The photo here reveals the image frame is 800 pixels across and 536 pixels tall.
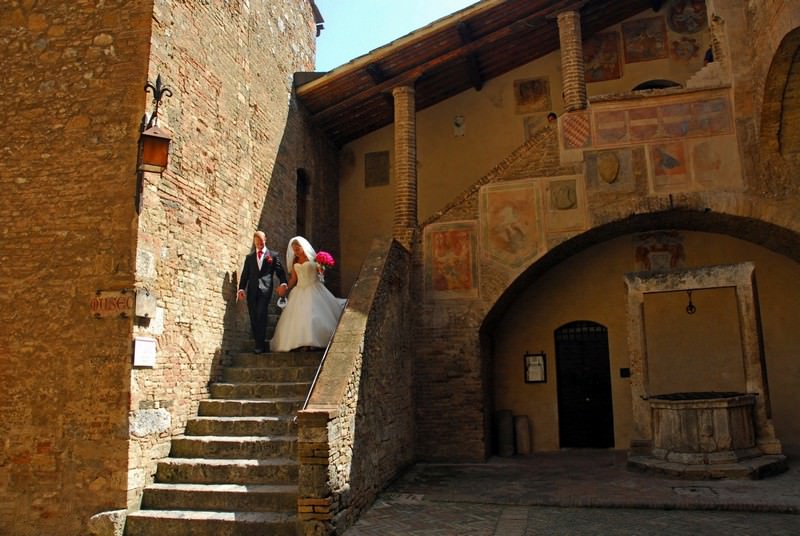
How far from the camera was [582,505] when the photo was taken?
23.8ft

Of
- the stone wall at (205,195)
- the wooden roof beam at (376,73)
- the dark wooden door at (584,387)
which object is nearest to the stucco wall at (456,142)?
the wooden roof beam at (376,73)

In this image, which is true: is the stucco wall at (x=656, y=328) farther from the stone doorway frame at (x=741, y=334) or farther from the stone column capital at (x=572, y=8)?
the stone column capital at (x=572, y=8)

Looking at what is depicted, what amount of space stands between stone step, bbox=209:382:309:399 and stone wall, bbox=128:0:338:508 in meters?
0.21

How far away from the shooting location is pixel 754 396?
28.7 feet

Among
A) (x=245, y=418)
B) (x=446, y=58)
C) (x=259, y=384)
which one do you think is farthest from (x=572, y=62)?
(x=245, y=418)

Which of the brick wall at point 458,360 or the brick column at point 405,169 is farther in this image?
the brick column at point 405,169

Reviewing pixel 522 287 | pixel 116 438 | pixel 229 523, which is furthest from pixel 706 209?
pixel 116 438

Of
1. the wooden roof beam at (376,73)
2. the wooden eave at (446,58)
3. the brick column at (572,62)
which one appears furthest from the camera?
the wooden roof beam at (376,73)

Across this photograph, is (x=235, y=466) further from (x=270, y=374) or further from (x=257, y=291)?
(x=257, y=291)

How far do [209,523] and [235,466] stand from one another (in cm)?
70

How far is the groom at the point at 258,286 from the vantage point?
350 inches

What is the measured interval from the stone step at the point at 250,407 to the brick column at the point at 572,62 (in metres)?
6.22

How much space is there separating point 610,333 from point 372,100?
5998 mm

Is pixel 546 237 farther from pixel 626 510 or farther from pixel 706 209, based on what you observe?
pixel 626 510
